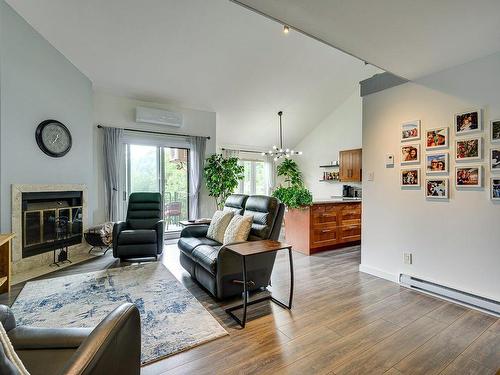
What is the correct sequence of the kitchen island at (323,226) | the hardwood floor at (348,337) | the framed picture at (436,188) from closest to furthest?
the hardwood floor at (348,337)
the framed picture at (436,188)
the kitchen island at (323,226)

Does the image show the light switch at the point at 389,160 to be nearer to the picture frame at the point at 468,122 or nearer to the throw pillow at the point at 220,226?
the picture frame at the point at 468,122

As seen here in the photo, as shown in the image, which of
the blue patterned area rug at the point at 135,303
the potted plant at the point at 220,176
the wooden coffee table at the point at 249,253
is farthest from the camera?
the potted plant at the point at 220,176

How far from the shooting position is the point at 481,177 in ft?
8.28

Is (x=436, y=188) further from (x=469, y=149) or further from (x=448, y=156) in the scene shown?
(x=469, y=149)

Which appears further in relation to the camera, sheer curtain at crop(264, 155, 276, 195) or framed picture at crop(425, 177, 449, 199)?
sheer curtain at crop(264, 155, 276, 195)

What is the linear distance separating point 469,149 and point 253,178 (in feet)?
19.1

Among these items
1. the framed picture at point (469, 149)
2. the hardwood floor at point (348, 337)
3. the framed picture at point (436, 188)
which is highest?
the framed picture at point (469, 149)

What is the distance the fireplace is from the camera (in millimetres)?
3590

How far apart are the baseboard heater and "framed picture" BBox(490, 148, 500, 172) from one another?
4.15 feet

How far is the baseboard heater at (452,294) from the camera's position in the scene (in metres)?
2.42

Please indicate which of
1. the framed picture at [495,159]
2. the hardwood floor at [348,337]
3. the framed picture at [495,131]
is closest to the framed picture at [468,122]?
the framed picture at [495,131]

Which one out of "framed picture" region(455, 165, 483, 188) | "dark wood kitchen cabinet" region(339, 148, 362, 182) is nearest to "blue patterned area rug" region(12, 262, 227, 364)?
"framed picture" region(455, 165, 483, 188)

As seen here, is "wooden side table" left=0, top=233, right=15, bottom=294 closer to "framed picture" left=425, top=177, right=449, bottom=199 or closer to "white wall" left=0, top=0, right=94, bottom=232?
"white wall" left=0, top=0, right=94, bottom=232

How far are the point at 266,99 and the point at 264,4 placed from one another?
422 cm
